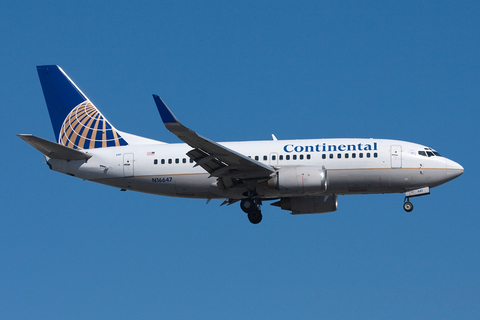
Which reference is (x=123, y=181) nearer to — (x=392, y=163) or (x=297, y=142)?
(x=297, y=142)

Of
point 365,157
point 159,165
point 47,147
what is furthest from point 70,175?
point 365,157

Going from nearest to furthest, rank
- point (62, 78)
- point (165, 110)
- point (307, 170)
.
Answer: point (165, 110)
point (307, 170)
point (62, 78)

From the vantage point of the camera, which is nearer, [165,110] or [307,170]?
[165,110]

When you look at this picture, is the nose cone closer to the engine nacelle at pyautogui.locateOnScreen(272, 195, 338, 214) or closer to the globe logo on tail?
the engine nacelle at pyautogui.locateOnScreen(272, 195, 338, 214)

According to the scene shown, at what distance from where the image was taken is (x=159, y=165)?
3819cm

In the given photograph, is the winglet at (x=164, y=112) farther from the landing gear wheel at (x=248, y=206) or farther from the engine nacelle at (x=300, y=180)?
the landing gear wheel at (x=248, y=206)

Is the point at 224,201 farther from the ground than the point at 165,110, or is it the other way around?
the point at 165,110

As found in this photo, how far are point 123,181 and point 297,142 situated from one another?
10.5 metres

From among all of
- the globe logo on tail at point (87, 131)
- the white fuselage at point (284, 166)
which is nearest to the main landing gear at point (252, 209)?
the white fuselage at point (284, 166)

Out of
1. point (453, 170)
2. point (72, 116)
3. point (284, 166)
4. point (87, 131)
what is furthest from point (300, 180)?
point (72, 116)

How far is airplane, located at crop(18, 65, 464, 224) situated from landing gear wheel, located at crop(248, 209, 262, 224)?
58 mm

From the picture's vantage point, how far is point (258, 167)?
116 ft

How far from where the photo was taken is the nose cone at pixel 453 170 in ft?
120

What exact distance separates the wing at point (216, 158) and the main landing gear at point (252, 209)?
Answer: 6.85 feet
